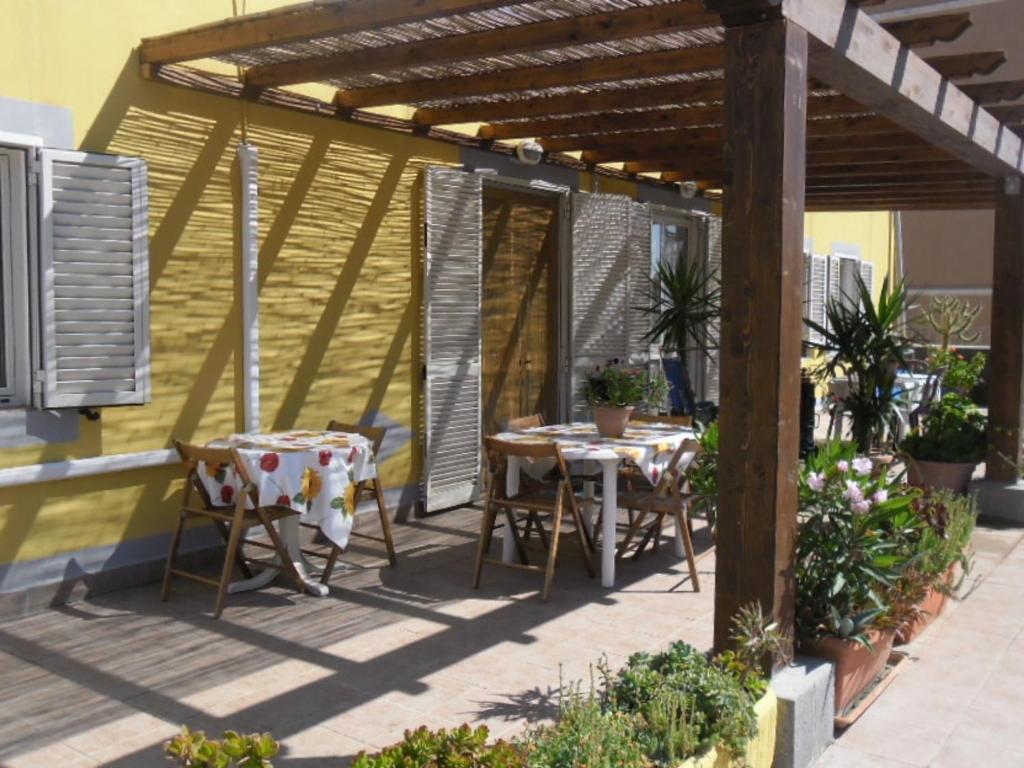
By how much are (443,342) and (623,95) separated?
6.31 feet

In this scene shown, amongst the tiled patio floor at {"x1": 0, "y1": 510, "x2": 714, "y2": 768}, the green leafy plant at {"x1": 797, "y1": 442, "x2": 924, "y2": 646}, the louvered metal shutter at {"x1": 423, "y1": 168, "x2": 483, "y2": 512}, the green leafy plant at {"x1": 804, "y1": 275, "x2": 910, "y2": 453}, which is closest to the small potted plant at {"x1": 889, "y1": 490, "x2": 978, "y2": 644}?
the green leafy plant at {"x1": 797, "y1": 442, "x2": 924, "y2": 646}

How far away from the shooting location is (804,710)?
3061mm

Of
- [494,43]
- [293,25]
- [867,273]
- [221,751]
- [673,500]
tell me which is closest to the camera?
[221,751]

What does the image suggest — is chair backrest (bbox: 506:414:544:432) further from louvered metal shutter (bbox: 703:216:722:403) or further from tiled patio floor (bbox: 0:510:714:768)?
louvered metal shutter (bbox: 703:216:722:403)

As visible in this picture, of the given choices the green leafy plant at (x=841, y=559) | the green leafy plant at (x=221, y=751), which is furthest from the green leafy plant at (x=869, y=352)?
the green leafy plant at (x=221, y=751)

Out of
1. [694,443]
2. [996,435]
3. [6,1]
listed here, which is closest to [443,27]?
[6,1]

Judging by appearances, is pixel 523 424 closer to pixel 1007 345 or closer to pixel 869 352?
pixel 869 352

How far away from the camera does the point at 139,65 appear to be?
486cm

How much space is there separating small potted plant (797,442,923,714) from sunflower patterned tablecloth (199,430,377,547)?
2136 mm

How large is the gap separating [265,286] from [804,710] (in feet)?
11.9

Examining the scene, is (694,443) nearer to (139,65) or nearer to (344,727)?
→ (344,727)

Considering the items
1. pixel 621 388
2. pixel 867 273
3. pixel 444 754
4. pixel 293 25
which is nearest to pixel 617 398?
pixel 621 388

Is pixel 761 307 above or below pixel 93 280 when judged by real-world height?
below

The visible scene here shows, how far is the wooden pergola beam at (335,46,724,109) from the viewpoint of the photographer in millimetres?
4969
